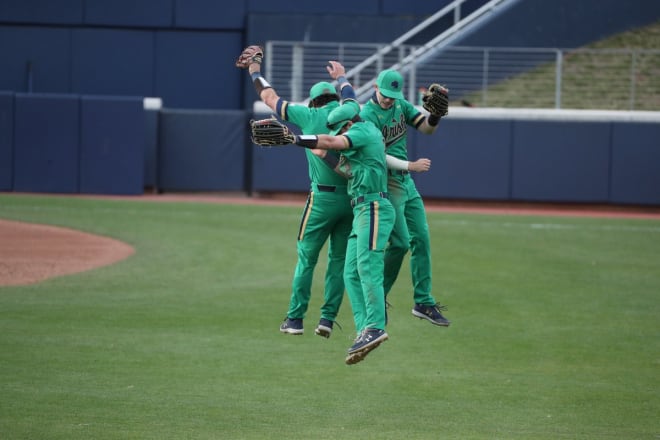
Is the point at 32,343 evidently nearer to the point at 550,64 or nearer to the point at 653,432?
the point at 653,432

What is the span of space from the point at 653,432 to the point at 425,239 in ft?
8.60

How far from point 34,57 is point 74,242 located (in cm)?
1278

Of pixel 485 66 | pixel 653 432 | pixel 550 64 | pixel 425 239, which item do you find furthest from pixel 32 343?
pixel 550 64

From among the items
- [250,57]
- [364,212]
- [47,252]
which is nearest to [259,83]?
[250,57]

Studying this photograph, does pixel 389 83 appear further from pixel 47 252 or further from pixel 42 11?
pixel 42 11

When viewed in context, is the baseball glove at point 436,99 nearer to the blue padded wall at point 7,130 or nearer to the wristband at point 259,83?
the wristband at point 259,83

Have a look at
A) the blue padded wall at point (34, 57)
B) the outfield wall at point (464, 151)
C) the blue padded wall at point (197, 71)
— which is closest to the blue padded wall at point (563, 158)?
the outfield wall at point (464, 151)

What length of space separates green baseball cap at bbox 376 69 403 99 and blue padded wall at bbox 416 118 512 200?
14.2m

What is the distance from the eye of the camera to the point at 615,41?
2631 centimetres

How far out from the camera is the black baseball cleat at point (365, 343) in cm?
868

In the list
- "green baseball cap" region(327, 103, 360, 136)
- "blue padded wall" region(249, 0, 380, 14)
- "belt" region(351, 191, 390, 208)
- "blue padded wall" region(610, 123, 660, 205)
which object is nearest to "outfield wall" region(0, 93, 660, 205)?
"blue padded wall" region(610, 123, 660, 205)

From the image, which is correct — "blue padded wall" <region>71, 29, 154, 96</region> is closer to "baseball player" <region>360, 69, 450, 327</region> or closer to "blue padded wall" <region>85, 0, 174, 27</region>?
"blue padded wall" <region>85, 0, 174, 27</region>

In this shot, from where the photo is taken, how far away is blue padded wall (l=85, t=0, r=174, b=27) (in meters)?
29.6

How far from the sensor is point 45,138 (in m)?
23.6
